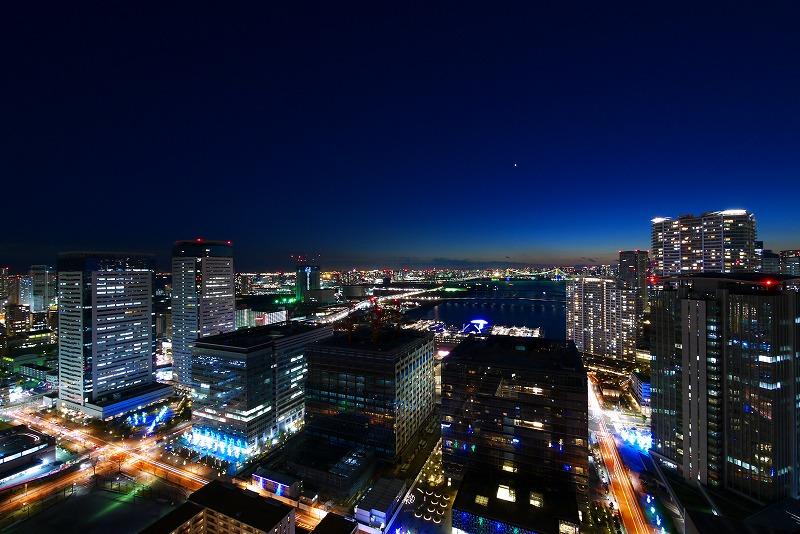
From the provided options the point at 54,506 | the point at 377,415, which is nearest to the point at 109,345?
the point at 54,506

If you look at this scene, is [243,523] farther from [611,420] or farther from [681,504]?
[611,420]

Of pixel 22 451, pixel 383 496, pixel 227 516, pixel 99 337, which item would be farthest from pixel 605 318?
pixel 22 451

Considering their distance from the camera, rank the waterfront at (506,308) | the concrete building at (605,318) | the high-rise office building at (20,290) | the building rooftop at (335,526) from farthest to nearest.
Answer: the waterfront at (506,308) → the high-rise office building at (20,290) → the concrete building at (605,318) → the building rooftop at (335,526)

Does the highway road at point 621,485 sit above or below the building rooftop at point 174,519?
below

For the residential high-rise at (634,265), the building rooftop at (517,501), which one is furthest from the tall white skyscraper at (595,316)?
the building rooftop at (517,501)

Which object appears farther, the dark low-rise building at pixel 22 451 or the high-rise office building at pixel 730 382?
the dark low-rise building at pixel 22 451

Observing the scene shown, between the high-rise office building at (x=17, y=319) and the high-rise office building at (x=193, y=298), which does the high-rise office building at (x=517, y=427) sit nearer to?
the high-rise office building at (x=193, y=298)

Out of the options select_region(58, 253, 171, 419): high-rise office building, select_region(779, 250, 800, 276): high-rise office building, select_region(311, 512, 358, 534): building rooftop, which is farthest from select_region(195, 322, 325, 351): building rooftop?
select_region(779, 250, 800, 276): high-rise office building
